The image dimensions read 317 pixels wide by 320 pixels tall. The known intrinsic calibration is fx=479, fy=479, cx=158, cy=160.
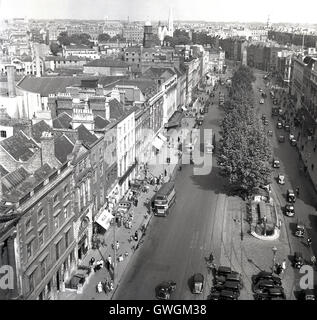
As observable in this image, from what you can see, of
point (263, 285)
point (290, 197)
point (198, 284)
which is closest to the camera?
point (198, 284)

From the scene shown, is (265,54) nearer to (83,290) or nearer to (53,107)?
(53,107)

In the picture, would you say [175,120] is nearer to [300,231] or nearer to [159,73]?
[159,73]

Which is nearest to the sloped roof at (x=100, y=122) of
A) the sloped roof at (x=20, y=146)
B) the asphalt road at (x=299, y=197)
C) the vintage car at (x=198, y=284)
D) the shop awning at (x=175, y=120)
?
the sloped roof at (x=20, y=146)

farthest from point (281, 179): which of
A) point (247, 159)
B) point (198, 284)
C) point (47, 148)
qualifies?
point (47, 148)

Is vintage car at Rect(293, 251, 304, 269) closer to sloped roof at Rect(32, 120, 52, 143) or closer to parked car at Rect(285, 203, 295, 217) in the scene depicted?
parked car at Rect(285, 203, 295, 217)

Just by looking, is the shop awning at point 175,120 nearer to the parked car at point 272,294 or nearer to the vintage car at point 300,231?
the vintage car at point 300,231

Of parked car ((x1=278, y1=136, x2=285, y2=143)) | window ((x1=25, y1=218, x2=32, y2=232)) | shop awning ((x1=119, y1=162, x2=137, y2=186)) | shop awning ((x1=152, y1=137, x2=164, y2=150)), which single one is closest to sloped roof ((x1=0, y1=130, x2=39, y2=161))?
window ((x1=25, y1=218, x2=32, y2=232))
